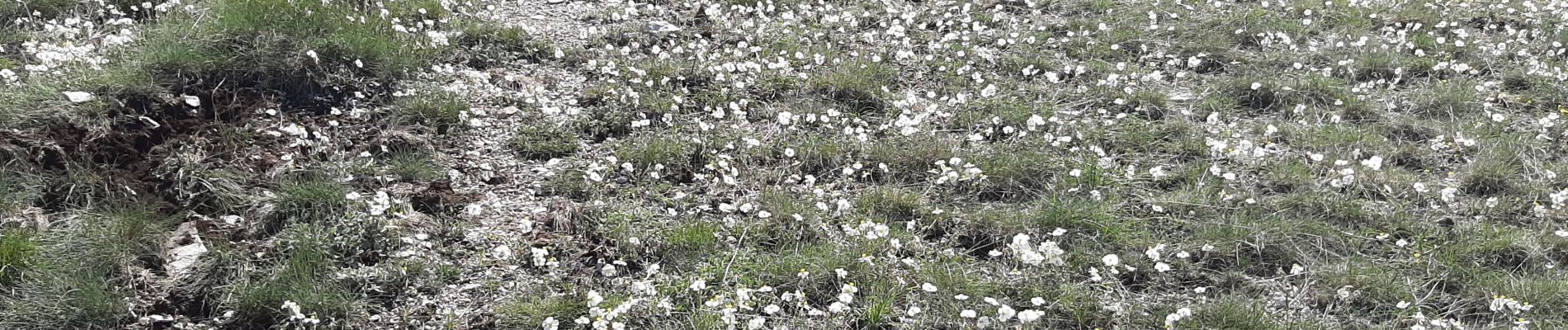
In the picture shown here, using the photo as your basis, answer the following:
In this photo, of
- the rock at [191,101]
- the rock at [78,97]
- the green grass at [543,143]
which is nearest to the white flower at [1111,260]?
the green grass at [543,143]

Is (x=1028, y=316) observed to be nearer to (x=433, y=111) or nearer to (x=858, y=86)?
(x=858, y=86)

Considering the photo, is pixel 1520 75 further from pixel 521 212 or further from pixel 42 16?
pixel 42 16

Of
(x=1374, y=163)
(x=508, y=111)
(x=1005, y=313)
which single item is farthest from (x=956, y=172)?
(x=508, y=111)

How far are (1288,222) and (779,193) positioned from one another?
1973 mm

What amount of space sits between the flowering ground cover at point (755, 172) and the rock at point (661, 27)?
2 cm

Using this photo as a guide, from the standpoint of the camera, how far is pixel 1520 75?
6.19 m

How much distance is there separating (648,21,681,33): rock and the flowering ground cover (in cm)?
2

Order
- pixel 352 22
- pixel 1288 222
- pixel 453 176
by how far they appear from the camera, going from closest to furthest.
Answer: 1. pixel 1288 222
2. pixel 453 176
3. pixel 352 22

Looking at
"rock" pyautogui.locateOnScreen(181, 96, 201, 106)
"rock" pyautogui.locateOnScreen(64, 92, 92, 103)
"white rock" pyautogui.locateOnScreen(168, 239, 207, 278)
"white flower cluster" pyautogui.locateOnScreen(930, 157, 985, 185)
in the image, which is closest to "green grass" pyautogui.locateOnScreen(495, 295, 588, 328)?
"white rock" pyautogui.locateOnScreen(168, 239, 207, 278)

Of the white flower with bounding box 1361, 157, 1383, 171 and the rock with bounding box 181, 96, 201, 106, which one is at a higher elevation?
the rock with bounding box 181, 96, 201, 106

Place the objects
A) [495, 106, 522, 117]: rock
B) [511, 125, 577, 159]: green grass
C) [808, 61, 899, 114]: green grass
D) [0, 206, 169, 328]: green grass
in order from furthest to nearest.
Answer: [808, 61, 899, 114]: green grass, [495, 106, 522, 117]: rock, [511, 125, 577, 159]: green grass, [0, 206, 169, 328]: green grass

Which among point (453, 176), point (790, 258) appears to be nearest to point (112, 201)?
point (453, 176)

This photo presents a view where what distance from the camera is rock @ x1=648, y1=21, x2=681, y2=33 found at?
6910 millimetres

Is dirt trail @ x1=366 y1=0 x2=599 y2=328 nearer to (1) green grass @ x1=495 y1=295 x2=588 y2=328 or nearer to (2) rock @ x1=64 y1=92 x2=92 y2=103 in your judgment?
(1) green grass @ x1=495 y1=295 x2=588 y2=328
